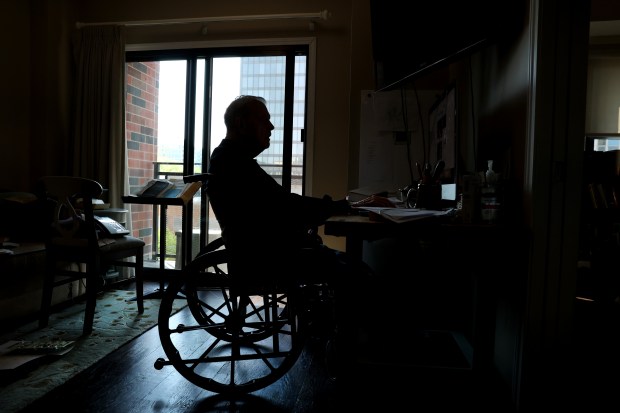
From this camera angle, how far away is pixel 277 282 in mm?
1432

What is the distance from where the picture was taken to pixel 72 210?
7.09 feet

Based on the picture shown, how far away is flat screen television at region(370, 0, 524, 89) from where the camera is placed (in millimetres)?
1432

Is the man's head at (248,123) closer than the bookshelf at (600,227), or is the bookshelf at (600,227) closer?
the man's head at (248,123)

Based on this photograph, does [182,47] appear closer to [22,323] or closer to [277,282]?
[22,323]

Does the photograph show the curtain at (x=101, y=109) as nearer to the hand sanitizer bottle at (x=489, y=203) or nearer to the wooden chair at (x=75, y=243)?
the wooden chair at (x=75, y=243)

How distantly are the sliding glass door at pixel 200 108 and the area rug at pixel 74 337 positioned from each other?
3.56 feet

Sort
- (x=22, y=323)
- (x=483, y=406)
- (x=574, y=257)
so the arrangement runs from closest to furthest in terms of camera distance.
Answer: (x=574, y=257) → (x=483, y=406) → (x=22, y=323)

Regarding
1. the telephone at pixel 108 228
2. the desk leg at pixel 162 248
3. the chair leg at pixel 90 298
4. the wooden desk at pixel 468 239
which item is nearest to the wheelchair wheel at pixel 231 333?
the wooden desk at pixel 468 239

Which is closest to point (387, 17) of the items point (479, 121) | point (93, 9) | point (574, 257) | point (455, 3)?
point (455, 3)

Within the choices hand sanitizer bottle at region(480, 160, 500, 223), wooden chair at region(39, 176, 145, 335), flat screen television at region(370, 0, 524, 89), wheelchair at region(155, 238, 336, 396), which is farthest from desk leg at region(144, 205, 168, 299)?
hand sanitizer bottle at region(480, 160, 500, 223)

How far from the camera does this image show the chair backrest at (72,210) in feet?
7.00

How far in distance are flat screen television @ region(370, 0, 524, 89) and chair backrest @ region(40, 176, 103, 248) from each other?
5.39 ft

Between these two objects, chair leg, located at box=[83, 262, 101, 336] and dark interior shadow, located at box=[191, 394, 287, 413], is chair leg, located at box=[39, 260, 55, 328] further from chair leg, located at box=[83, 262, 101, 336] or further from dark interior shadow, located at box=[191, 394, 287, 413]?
dark interior shadow, located at box=[191, 394, 287, 413]

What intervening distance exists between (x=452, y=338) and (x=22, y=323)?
7.72 ft
